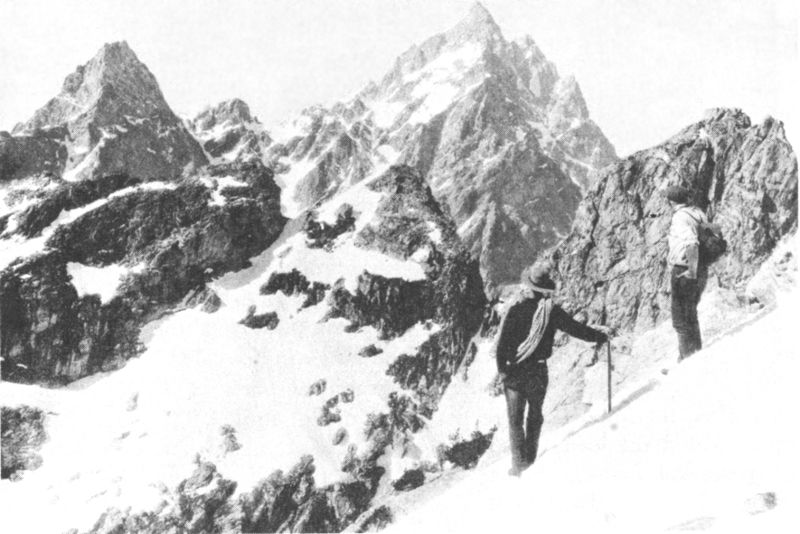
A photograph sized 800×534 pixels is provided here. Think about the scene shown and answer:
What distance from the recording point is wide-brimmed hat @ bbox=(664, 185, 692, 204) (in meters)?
9.89

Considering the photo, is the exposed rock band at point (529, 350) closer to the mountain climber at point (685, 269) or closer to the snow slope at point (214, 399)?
the mountain climber at point (685, 269)

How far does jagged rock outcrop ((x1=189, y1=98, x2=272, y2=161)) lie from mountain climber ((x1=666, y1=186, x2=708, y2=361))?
17095 centimetres

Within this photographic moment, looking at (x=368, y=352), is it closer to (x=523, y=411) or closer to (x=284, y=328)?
(x=284, y=328)

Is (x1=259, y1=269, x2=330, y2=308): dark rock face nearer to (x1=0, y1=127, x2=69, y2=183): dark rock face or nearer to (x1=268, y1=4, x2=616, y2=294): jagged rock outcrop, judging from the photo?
(x1=268, y1=4, x2=616, y2=294): jagged rock outcrop

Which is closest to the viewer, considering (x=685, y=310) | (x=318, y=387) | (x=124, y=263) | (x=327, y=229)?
(x=685, y=310)

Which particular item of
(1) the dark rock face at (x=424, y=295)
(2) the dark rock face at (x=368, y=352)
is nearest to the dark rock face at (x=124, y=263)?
(1) the dark rock face at (x=424, y=295)

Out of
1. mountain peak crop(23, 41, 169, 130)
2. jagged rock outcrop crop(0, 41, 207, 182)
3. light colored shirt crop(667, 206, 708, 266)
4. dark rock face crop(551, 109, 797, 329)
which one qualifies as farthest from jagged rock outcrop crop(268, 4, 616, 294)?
light colored shirt crop(667, 206, 708, 266)

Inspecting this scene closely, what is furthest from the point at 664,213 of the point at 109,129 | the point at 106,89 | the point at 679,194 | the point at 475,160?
the point at 106,89

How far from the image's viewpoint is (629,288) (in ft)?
254

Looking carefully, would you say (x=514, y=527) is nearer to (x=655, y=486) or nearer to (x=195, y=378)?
(x=655, y=486)

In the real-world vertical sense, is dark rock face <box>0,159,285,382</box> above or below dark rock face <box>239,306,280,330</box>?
above

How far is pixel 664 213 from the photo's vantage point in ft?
244

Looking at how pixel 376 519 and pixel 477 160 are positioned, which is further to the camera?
pixel 477 160

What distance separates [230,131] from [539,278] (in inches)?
7220
